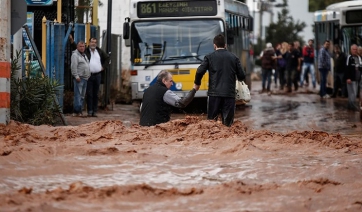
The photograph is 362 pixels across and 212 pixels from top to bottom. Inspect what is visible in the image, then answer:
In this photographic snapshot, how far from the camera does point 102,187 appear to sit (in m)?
9.72

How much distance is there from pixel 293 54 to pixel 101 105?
14.9m

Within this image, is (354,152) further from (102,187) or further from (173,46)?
(173,46)

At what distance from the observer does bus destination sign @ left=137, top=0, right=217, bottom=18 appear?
83.3 feet

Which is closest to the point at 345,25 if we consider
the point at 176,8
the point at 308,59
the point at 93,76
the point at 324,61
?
the point at 324,61

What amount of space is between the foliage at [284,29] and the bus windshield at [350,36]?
22875 millimetres

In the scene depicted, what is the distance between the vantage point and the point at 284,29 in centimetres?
5534

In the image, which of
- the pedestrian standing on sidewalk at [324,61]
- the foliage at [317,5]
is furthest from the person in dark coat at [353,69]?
the foliage at [317,5]

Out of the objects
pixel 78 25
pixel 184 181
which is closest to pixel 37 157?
pixel 184 181

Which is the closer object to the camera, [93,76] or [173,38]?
[93,76]

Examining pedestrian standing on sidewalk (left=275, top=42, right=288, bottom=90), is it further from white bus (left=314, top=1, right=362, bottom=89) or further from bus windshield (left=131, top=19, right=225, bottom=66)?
bus windshield (left=131, top=19, right=225, bottom=66)

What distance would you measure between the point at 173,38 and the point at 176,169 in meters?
14.3

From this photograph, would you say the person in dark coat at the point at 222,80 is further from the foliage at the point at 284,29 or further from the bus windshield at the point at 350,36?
the foliage at the point at 284,29

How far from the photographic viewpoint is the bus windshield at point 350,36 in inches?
1236

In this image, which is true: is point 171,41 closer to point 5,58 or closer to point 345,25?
point 345,25
